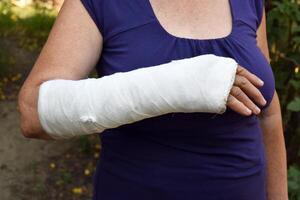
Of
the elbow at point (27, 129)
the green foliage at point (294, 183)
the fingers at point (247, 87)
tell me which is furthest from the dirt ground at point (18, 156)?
the fingers at point (247, 87)

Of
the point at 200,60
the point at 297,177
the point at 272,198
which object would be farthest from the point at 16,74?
the point at 200,60

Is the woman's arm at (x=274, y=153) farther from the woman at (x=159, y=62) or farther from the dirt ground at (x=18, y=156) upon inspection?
the dirt ground at (x=18, y=156)

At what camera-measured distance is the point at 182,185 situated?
4.22 ft

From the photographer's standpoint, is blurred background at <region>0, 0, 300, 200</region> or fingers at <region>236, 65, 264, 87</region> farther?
blurred background at <region>0, 0, 300, 200</region>

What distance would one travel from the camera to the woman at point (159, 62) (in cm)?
121

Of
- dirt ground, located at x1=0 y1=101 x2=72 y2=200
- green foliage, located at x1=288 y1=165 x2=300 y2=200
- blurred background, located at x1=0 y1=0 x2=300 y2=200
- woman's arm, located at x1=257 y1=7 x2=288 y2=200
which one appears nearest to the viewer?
woman's arm, located at x1=257 y1=7 x2=288 y2=200

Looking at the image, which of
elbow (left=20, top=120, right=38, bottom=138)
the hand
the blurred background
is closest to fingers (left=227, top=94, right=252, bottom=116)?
the hand

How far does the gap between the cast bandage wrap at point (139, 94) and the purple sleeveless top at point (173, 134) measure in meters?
0.09

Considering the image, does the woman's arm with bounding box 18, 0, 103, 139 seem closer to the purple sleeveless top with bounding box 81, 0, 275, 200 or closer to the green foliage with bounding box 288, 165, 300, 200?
the purple sleeveless top with bounding box 81, 0, 275, 200

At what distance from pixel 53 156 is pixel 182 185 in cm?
228

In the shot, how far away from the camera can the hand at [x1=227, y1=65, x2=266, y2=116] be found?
44.5 inches

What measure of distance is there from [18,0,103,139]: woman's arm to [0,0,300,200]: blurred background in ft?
3.16

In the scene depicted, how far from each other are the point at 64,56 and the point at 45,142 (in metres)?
2.44

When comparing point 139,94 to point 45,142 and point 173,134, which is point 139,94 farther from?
point 45,142
